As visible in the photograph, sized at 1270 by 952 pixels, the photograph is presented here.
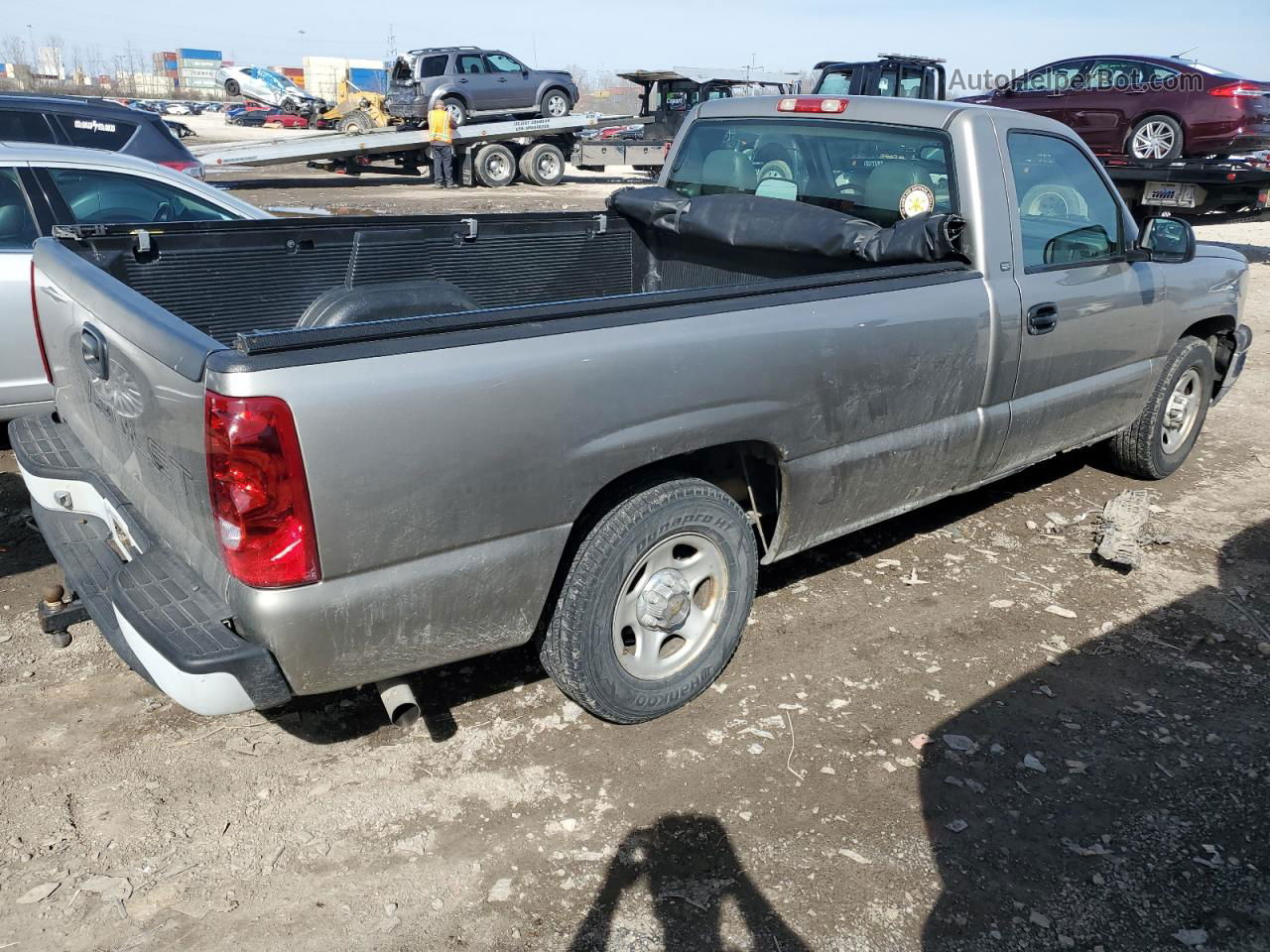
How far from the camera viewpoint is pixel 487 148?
21.3 meters

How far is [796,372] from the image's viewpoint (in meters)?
3.28

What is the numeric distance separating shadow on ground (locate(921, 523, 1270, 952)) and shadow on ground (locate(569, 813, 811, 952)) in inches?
17.1

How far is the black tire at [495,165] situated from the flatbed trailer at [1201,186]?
40.8 feet

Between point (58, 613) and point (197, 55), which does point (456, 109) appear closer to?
point (58, 613)

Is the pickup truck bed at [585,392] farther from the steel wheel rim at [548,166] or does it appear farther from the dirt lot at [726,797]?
the steel wheel rim at [548,166]

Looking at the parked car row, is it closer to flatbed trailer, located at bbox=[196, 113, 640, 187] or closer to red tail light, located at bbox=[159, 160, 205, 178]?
red tail light, located at bbox=[159, 160, 205, 178]

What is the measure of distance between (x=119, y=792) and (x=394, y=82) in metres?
24.2

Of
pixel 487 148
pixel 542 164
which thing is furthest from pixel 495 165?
pixel 542 164

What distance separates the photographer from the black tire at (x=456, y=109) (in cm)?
2234

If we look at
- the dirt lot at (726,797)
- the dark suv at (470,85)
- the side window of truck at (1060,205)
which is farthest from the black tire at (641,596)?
the dark suv at (470,85)

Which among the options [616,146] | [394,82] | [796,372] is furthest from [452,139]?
[796,372]

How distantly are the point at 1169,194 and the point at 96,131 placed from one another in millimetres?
11639

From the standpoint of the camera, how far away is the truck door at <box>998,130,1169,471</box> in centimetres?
418

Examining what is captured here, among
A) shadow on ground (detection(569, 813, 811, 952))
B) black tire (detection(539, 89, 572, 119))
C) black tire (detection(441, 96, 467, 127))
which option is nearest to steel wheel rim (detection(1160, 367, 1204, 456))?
shadow on ground (detection(569, 813, 811, 952))
